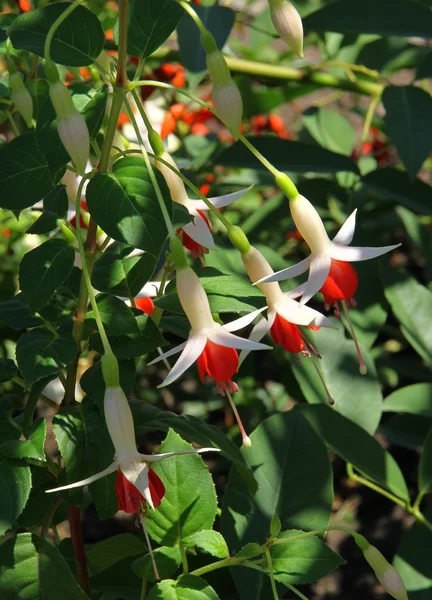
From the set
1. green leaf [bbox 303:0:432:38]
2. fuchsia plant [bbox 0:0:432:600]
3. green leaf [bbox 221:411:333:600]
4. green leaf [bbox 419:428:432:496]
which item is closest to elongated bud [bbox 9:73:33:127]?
Answer: fuchsia plant [bbox 0:0:432:600]

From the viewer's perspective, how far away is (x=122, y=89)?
66 cm

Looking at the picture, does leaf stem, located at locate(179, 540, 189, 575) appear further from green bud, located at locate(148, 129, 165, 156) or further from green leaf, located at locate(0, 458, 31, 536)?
green bud, located at locate(148, 129, 165, 156)

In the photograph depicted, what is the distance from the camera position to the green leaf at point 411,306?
48.5 inches

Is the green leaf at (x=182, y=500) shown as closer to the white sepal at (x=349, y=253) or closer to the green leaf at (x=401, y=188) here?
the white sepal at (x=349, y=253)

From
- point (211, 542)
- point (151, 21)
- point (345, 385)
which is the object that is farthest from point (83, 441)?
point (345, 385)

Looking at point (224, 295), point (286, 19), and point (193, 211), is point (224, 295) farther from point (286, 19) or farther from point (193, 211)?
point (286, 19)

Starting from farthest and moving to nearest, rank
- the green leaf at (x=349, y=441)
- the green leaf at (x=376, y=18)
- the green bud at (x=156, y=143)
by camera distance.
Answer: the green leaf at (x=376, y=18) < the green leaf at (x=349, y=441) < the green bud at (x=156, y=143)

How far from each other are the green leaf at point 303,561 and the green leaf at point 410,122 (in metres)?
0.52

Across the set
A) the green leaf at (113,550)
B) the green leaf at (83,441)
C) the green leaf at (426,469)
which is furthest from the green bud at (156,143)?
the green leaf at (426,469)

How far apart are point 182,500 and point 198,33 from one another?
67cm

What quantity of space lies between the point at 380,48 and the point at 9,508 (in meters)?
1.00

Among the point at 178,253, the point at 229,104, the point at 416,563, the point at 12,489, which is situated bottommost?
the point at 416,563

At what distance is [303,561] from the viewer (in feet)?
2.42

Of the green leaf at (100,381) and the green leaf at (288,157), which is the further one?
the green leaf at (288,157)
